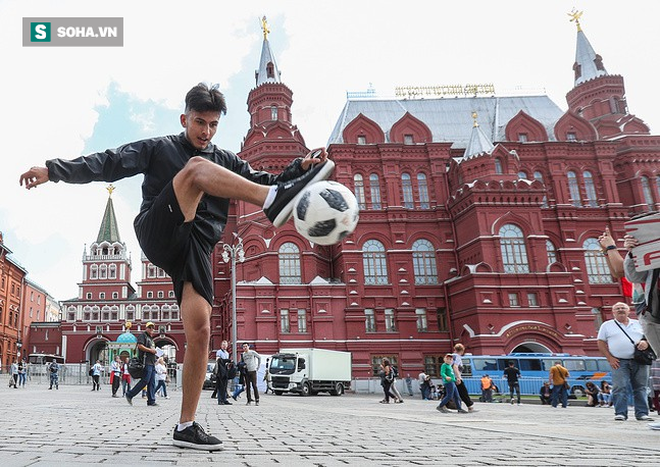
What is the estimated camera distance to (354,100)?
42.2m

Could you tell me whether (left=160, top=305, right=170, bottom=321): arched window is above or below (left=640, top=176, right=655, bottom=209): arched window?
below

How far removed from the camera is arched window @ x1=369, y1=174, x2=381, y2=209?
117ft

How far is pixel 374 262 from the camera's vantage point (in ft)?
112

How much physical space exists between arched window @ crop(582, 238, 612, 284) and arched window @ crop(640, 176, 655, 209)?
5888 mm

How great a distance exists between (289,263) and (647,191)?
26.5m

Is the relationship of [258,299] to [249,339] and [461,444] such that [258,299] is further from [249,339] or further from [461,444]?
[461,444]

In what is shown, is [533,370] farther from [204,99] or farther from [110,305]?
[110,305]

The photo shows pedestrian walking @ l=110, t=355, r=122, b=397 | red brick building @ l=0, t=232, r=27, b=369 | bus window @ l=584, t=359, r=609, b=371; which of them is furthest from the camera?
red brick building @ l=0, t=232, r=27, b=369

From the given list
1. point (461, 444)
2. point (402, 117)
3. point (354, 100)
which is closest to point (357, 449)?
point (461, 444)

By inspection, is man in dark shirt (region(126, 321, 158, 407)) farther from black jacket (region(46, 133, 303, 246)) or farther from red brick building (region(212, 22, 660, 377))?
red brick building (region(212, 22, 660, 377))

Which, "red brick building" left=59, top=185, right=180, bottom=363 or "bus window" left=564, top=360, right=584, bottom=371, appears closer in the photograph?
"bus window" left=564, top=360, right=584, bottom=371

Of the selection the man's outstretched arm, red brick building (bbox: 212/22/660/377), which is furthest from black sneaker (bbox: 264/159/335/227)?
red brick building (bbox: 212/22/660/377)

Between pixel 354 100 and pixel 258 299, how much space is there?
19.2 metres

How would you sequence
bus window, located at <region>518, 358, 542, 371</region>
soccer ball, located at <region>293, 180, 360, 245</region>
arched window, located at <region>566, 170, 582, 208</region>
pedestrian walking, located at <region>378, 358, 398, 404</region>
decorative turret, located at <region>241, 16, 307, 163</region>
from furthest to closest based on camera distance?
arched window, located at <region>566, 170, 582, 208</region>
decorative turret, located at <region>241, 16, 307, 163</region>
bus window, located at <region>518, 358, 542, 371</region>
pedestrian walking, located at <region>378, 358, 398, 404</region>
soccer ball, located at <region>293, 180, 360, 245</region>
